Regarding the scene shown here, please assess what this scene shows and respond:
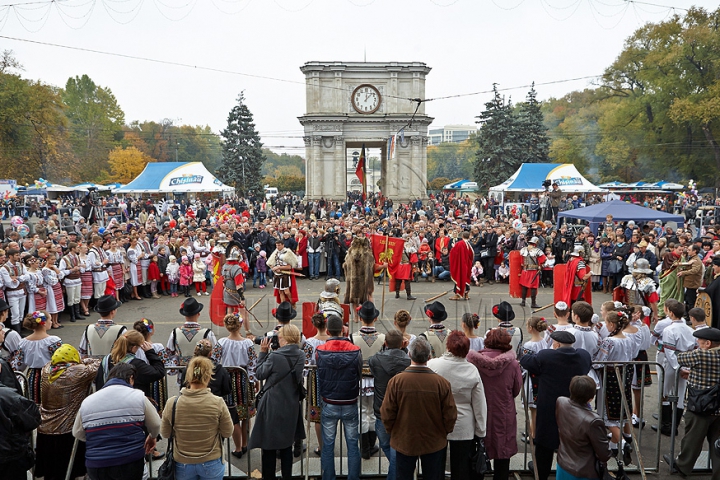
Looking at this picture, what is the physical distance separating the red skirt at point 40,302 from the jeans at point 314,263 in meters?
8.44

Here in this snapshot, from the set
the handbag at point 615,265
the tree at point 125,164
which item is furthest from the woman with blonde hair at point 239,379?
the tree at point 125,164

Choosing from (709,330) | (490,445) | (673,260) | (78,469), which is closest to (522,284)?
(673,260)

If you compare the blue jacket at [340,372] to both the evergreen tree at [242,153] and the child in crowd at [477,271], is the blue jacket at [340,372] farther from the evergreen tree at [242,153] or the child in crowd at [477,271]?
the evergreen tree at [242,153]

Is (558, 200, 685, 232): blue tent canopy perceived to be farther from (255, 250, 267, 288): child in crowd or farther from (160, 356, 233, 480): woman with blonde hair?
(160, 356, 233, 480): woman with blonde hair

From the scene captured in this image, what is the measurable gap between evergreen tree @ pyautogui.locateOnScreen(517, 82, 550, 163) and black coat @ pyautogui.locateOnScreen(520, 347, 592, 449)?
4952 cm

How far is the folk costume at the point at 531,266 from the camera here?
13766 mm

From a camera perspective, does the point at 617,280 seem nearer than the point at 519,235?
Yes

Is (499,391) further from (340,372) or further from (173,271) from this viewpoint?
(173,271)

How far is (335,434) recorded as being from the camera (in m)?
5.68

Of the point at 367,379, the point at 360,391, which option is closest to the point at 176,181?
the point at 367,379

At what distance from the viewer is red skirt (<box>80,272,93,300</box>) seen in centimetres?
1335

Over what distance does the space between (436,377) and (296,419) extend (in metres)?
1.65

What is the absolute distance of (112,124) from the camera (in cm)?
8406

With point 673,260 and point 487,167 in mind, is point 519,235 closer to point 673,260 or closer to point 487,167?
point 673,260
